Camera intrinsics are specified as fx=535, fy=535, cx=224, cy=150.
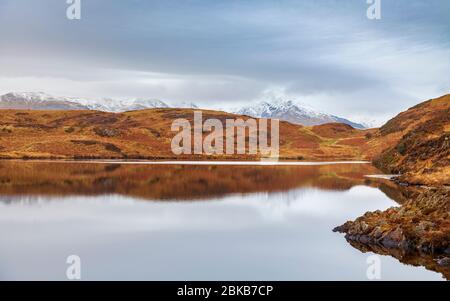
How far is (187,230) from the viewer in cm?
4028

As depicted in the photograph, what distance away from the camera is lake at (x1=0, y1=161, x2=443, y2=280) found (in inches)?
1121

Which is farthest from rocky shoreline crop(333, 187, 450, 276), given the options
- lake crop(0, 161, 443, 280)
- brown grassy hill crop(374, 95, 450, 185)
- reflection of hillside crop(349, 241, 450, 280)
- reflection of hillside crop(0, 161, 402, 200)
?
brown grassy hill crop(374, 95, 450, 185)

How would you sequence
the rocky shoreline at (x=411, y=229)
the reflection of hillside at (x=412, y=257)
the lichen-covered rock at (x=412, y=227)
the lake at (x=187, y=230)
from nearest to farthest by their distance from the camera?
the reflection of hillside at (x=412, y=257), the lake at (x=187, y=230), the rocky shoreline at (x=411, y=229), the lichen-covered rock at (x=412, y=227)

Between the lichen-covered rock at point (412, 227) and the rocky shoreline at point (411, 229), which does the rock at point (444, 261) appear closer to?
the rocky shoreline at point (411, 229)

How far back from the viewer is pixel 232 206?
178 feet

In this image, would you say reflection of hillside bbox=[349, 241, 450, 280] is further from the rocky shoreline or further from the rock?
the rock

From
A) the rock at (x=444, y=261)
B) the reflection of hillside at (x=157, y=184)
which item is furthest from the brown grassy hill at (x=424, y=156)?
the rock at (x=444, y=261)

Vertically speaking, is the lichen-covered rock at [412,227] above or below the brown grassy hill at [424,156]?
below

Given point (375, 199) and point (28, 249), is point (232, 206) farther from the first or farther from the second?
point (28, 249)

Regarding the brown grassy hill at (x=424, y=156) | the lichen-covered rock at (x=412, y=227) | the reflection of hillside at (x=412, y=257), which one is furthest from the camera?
the brown grassy hill at (x=424, y=156)

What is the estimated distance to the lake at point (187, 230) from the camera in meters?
28.5

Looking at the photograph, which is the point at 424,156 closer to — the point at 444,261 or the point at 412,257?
the point at 412,257
